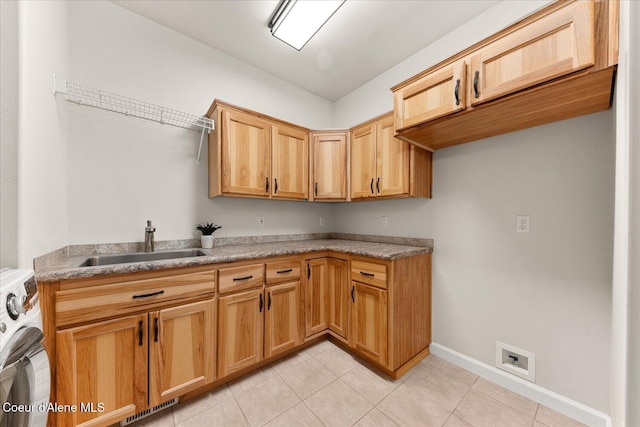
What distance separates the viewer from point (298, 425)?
4.47 ft

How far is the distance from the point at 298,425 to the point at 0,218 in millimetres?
1788

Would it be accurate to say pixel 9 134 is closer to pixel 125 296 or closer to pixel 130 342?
pixel 125 296

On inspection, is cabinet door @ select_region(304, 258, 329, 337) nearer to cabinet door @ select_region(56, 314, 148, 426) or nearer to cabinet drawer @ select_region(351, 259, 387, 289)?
cabinet drawer @ select_region(351, 259, 387, 289)

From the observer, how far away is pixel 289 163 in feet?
7.70

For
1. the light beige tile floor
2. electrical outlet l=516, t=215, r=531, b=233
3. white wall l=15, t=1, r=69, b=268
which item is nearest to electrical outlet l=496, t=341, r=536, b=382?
the light beige tile floor

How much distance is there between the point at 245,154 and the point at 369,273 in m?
1.46

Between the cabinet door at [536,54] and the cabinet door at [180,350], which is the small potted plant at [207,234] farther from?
the cabinet door at [536,54]

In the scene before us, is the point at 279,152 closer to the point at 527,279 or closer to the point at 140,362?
the point at 140,362

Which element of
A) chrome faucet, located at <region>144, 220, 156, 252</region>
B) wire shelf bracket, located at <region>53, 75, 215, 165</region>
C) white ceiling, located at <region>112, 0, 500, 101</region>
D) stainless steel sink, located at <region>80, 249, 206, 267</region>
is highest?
white ceiling, located at <region>112, 0, 500, 101</region>

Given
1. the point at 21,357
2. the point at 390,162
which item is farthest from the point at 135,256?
the point at 390,162

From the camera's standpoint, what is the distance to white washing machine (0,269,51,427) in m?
0.73

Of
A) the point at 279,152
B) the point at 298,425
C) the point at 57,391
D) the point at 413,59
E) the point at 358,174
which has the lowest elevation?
the point at 298,425

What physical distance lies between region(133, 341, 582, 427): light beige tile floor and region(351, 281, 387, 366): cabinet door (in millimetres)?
170

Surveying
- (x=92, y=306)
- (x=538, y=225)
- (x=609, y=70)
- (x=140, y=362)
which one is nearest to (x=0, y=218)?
(x=92, y=306)
